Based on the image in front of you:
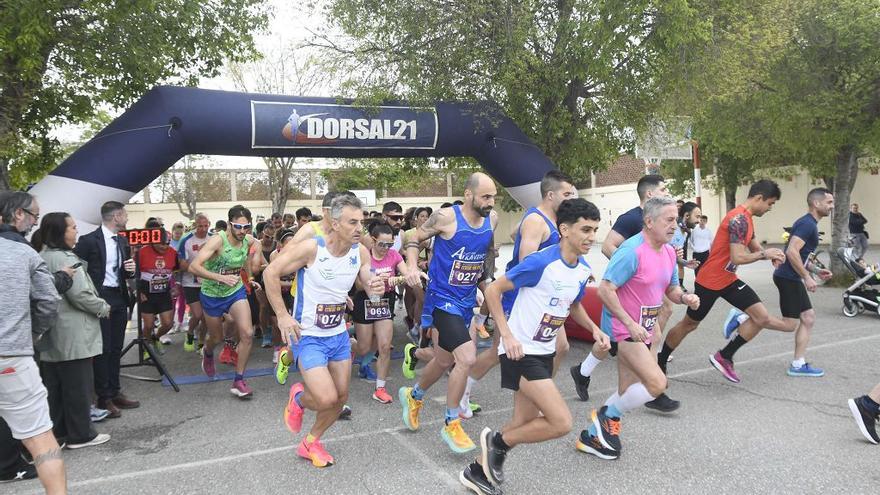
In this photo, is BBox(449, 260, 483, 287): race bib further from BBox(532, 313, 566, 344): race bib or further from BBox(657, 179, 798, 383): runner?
BBox(657, 179, 798, 383): runner

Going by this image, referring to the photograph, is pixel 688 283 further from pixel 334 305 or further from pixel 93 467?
pixel 93 467

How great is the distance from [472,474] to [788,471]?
2082 millimetres

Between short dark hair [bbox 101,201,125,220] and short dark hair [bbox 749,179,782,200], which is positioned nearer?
short dark hair [bbox 101,201,125,220]

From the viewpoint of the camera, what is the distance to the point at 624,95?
8.32 m

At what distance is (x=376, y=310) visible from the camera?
6109 mm

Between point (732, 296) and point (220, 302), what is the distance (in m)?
5.26

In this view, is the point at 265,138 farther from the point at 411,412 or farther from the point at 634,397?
the point at 634,397

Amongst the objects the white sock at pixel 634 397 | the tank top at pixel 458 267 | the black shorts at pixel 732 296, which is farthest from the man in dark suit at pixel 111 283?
the black shorts at pixel 732 296

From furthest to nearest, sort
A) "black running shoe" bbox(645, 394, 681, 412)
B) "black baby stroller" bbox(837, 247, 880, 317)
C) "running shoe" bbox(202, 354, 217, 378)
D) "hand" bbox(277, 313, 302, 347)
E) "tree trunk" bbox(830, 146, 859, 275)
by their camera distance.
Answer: "tree trunk" bbox(830, 146, 859, 275) < "black baby stroller" bbox(837, 247, 880, 317) < "running shoe" bbox(202, 354, 217, 378) < "black running shoe" bbox(645, 394, 681, 412) < "hand" bbox(277, 313, 302, 347)

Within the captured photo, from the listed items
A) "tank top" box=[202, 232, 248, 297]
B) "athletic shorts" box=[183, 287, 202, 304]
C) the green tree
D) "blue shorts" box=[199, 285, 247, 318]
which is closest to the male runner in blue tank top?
"blue shorts" box=[199, 285, 247, 318]

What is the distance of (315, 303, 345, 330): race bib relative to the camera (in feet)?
14.0

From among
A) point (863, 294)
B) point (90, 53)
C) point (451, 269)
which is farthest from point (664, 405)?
point (90, 53)

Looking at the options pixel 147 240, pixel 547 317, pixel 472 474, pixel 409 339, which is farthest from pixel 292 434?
pixel 409 339

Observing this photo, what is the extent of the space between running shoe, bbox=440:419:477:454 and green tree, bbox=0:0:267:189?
20.3 ft
